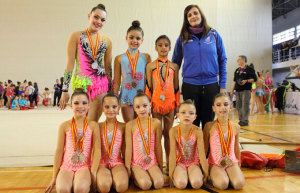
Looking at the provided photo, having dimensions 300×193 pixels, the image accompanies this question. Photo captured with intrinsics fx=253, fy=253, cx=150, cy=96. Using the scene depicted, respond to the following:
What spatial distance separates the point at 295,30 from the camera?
57.6 ft

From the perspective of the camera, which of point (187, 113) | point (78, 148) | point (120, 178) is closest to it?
point (120, 178)

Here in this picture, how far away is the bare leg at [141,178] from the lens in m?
2.26

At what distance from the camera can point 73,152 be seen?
232cm

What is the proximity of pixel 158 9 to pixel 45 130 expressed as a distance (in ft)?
36.7

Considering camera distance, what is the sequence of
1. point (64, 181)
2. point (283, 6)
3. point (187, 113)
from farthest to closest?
point (283, 6)
point (187, 113)
point (64, 181)

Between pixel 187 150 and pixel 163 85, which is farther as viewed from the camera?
pixel 163 85

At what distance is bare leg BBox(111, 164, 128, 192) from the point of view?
2205 millimetres

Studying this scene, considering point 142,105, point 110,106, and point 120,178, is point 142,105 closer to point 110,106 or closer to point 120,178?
point 110,106

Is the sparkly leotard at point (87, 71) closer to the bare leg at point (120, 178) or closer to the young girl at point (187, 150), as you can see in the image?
the bare leg at point (120, 178)

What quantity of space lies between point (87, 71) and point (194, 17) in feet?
4.26

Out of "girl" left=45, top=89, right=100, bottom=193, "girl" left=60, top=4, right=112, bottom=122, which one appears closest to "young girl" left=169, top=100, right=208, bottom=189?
"girl" left=45, top=89, right=100, bottom=193

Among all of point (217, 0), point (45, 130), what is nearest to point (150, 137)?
point (45, 130)

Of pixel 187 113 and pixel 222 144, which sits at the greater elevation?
pixel 187 113

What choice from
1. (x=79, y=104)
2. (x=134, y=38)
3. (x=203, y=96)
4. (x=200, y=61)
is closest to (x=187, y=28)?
(x=200, y=61)
